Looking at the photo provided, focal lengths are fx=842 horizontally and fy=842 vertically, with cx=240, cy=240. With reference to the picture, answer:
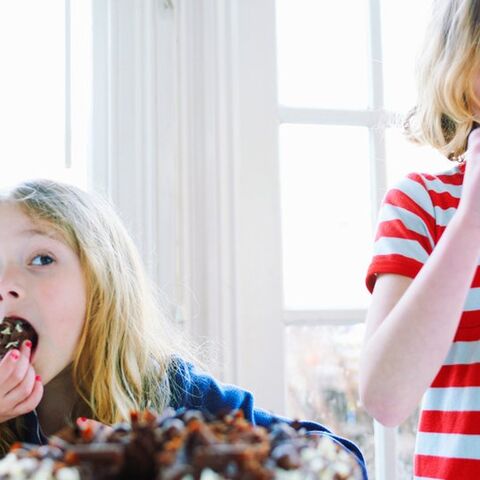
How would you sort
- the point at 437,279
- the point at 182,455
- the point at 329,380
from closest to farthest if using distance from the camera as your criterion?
the point at 182,455 → the point at 437,279 → the point at 329,380

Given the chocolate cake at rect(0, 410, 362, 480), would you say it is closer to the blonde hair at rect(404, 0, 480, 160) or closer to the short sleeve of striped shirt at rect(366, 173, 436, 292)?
the short sleeve of striped shirt at rect(366, 173, 436, 292)

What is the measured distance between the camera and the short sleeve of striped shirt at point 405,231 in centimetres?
101

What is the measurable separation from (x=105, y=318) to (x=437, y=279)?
1.52ft

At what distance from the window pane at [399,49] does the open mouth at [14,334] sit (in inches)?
33.4

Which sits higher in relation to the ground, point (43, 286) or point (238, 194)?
point (238, 194)

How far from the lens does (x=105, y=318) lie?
3.72ft

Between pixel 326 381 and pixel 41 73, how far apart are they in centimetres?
76

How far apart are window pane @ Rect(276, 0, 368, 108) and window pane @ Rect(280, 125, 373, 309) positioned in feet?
0.21

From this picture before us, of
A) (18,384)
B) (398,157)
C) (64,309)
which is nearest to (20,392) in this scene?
(18,384)

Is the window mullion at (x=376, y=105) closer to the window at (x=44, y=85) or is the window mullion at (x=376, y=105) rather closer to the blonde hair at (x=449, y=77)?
the blonde hair at (x=449, y=77)

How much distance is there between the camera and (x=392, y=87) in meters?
1.61

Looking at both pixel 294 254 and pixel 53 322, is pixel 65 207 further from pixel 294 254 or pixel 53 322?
pixel 294 254

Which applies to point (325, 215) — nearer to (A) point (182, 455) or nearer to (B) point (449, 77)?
(B) point (449, 77)

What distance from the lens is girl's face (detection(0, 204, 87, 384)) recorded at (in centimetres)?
104
